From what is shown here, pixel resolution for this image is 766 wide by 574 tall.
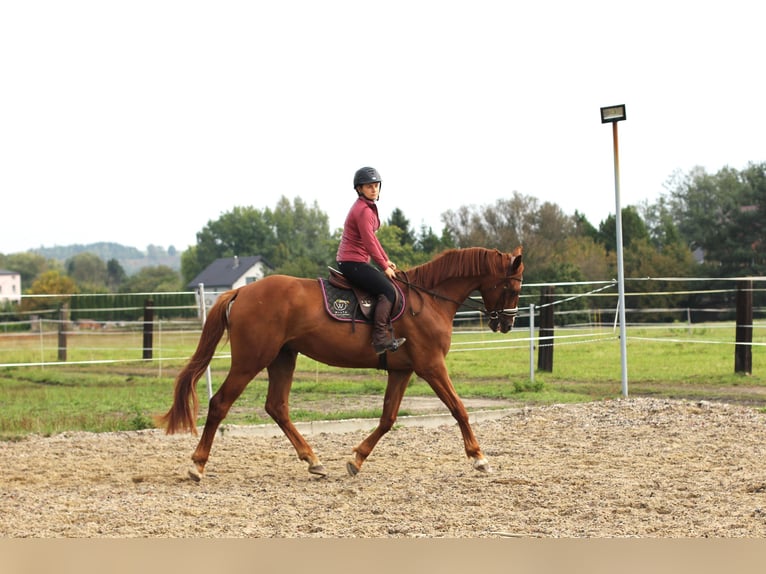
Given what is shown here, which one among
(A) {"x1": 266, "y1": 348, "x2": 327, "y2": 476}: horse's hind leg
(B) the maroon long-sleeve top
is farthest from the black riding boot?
(A) {"x1": 266, "y1": 348, "x2": 327, "y2": 476}: horse's hind leg

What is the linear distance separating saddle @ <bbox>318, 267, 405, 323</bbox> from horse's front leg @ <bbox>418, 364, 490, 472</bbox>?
61cm

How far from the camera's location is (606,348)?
25.9 m

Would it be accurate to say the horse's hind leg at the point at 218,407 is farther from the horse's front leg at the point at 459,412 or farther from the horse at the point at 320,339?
the horse's front leg at the point at 459,412

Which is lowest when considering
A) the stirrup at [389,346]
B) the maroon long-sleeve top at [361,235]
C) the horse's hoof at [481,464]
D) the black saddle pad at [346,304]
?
the horse's hoof at [481,464]

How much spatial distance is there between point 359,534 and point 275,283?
2.97 m

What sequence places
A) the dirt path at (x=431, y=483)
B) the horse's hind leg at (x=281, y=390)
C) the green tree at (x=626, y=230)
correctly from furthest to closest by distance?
the green tree at (x=626, y=230) < the horse's hind leg at (x=281, y=390) < the dirt path at (x=431, y=483)

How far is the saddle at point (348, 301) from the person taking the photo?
7.88m

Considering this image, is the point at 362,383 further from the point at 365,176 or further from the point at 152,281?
the point at 152,281

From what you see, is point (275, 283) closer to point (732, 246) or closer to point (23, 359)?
point (23, 359)

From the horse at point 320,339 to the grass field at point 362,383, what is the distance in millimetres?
3115

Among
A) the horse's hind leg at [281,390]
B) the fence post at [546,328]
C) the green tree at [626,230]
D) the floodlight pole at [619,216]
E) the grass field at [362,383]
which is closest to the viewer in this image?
the horse's hind leg at [281,390]

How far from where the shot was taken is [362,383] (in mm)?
16172

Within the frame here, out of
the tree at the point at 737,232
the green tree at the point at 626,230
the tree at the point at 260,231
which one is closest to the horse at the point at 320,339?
the tree at the point at 737,232

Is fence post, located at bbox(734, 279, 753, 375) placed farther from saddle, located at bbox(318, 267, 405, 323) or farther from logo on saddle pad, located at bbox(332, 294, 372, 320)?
logo on saddle pad, located at bbox(332, 294, 372, 320)
